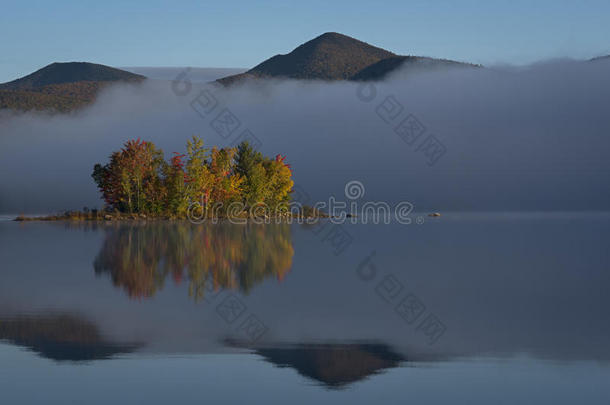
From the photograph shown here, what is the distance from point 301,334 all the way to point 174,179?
36766 millimetres

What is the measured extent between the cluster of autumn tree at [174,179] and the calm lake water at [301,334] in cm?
2851

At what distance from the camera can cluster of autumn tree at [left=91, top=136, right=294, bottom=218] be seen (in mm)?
41938

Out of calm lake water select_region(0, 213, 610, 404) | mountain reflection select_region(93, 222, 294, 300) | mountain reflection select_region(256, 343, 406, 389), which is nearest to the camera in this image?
calm lake water select_region(0, 213, 610, 404)

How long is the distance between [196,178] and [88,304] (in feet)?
110

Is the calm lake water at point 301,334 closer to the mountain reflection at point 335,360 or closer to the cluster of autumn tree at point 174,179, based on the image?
the mountain reflection at point 335,360

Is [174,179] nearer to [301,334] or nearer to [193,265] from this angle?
[193,265]

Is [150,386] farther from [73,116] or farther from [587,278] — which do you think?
[73,116]

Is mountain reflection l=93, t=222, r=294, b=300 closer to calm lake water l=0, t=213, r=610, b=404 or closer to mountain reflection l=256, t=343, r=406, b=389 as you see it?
calm lake water l=0, t=213, r=610, b=404

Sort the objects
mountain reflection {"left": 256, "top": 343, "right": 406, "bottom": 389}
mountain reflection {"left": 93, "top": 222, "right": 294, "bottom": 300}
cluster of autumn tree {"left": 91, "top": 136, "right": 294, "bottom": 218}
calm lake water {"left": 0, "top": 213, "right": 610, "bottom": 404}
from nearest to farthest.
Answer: calm lake water {"left": 0, "top": 213, "right": 610, "bottom": 404} < mountain reflection {"left": 256, "top": 343, "right": 406, "bottom": 389} < mountain reflection {"left": 93, "top": 222, "right": 294, "bottom": 300} < cluster of autumn tree {"left": 91, "top": 136, "right": 294, "bottom": 218}

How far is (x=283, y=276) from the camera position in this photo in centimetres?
1211

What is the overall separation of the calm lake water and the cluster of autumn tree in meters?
28.5

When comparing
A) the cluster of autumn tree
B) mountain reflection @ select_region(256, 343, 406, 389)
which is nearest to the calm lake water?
mountain reflection @ select_region(256, 343, 406, 389)

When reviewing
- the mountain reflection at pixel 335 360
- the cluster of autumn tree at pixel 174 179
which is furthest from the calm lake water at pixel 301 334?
the cluster of autumn tree at pixel 174 179

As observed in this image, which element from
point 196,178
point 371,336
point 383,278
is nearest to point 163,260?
point 383,278
